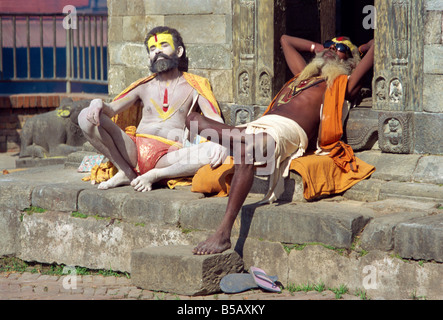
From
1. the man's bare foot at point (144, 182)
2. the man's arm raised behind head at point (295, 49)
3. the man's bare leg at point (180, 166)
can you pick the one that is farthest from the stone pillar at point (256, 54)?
the man's bare foot at point (144, 182)

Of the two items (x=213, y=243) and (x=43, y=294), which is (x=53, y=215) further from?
(x=213, y=243)

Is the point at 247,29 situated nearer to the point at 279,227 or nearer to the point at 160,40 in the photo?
the point at 160,40

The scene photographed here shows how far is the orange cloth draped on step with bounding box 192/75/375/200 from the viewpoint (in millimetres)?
6102

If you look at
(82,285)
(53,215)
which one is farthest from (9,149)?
(82,285)

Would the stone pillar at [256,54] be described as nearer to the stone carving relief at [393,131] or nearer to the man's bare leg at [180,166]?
the man's bare leg at [180,166]

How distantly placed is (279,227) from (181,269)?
29.8 inches

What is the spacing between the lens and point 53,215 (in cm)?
708

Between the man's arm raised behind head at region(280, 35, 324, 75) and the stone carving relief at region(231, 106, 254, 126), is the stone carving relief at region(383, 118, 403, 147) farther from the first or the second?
the stone carving relief at region(231, 106, 254, 126)

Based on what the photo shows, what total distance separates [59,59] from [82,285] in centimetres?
736

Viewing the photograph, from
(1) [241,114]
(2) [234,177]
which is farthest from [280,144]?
(1) [241,114]

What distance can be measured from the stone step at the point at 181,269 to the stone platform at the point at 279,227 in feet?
0.14

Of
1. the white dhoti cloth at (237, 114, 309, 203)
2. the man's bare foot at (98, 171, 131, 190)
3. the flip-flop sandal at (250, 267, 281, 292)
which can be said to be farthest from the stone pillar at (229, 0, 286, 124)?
the flip-flop sandal at (250, 267, 281, 292)

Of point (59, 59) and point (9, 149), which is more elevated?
point (59, 59)

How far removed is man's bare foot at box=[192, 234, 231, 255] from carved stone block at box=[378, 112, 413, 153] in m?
1.57
